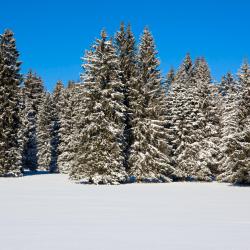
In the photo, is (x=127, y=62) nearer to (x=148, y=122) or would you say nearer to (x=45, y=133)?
(x=148, y=122)

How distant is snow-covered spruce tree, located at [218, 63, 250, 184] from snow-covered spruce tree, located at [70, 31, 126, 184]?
10.8 meters

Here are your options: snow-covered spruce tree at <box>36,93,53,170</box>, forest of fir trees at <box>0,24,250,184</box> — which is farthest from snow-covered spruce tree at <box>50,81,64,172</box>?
forest of fir trees at <box>0,24,250,184</box>

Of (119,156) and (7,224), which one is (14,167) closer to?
(119,156)

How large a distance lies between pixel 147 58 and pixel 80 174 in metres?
16.0

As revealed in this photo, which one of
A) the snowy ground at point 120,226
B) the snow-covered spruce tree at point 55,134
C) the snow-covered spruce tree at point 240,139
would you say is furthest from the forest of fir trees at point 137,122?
the snowy ground at point 120,226

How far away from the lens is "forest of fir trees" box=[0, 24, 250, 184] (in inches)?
1486

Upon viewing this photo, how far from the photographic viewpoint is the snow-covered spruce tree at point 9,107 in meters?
42.3

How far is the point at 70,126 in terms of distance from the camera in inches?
2276

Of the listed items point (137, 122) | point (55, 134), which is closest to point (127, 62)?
point (137, 122)

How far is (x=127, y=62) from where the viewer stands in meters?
44.4

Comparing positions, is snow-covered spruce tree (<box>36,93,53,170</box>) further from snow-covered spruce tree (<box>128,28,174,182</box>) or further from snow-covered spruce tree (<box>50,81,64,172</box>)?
snow-covered spruce tree (<box>128,28,174,182</box>)

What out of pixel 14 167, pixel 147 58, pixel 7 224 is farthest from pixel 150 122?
pixel 7 224

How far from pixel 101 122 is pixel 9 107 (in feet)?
41.3

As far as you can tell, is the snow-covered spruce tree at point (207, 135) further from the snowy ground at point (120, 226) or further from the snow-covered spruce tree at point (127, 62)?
the snowy ground at point (120, 226)
